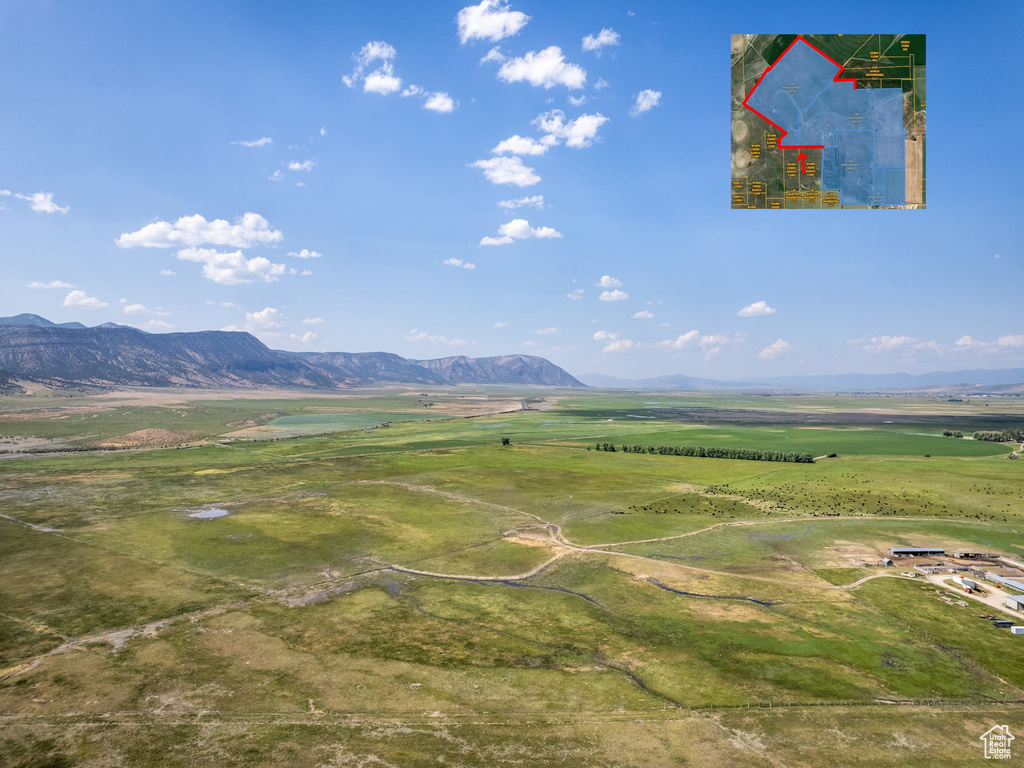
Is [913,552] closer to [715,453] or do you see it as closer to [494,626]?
[494,626]

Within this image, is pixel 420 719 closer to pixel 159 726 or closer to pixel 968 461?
pixel 159 726

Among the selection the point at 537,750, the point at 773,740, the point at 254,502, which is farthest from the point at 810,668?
the point at 254,502

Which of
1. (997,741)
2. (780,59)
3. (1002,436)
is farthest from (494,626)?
(1002,436)

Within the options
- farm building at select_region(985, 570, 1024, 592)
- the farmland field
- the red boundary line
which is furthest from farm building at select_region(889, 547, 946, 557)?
the red boundary line

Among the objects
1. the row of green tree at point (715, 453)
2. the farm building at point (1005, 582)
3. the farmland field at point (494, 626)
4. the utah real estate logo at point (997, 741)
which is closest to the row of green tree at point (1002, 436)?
the row of green tree at point (715, 453)

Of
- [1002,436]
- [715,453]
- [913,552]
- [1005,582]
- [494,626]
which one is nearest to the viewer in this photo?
[494,626]

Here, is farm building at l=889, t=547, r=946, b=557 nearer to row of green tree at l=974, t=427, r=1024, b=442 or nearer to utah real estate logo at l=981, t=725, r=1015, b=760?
utah real estate logo at l=981, t=725, r=1015, b=760

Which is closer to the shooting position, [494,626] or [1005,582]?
[494,626]
